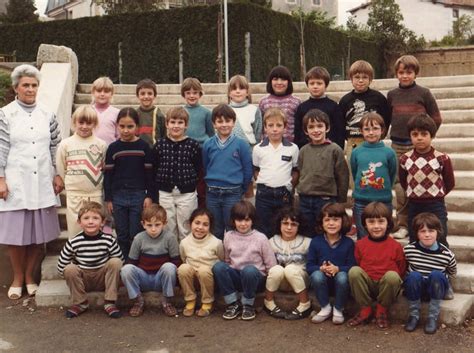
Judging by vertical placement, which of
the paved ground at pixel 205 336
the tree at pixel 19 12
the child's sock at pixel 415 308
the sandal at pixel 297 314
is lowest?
the paved ground at pixel 205 336

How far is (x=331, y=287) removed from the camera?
427 centimetres

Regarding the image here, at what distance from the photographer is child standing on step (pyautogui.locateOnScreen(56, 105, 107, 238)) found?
477 cm

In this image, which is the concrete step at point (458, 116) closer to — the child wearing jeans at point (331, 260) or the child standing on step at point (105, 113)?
the child wearing jeans at point (331, 260)

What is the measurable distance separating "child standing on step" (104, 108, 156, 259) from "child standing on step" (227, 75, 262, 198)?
3.03ft

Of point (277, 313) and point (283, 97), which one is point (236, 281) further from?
point (283, 97)

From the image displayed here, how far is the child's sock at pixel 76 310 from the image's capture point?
4.41 m

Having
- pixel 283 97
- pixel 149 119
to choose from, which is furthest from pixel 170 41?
pixel 283 97

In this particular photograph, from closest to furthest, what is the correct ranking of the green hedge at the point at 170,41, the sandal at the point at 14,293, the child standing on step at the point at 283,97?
the sandal at the point at 14,293
the child standing on step at the point at 283,97
the green hedge at the point at 170,41

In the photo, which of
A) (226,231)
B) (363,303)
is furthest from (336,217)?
(226,231)

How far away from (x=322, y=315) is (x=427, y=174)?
1.35 metres

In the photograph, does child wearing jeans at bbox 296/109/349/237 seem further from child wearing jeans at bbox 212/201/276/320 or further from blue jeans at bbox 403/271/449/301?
blue jeans at bbox 403/271/449/301

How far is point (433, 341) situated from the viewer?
3.73 meters

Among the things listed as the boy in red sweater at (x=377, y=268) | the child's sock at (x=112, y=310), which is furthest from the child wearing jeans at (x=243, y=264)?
the child's sock at (x=112, y=310)

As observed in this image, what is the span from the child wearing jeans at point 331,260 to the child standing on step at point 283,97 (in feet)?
3.71
